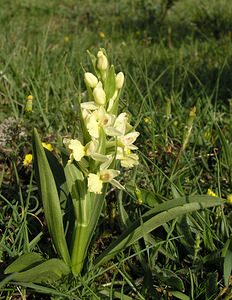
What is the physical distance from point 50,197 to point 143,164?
2.07 feet

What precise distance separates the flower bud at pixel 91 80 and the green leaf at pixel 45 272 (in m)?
0.39

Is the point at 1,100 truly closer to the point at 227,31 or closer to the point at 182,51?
the point at 182,51

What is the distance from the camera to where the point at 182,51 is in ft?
10.6

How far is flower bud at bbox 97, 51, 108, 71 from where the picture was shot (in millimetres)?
1044

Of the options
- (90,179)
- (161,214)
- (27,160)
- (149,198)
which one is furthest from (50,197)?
(27,160)

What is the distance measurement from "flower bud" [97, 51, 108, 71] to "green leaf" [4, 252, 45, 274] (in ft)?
1.43

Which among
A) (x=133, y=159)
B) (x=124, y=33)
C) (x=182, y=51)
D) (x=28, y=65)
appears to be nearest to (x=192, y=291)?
(x=133, y=159)

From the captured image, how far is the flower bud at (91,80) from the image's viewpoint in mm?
1030

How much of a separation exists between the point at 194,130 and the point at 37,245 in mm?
883

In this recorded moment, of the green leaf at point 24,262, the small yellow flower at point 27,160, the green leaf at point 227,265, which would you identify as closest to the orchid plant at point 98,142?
the green leaf at point 24,262

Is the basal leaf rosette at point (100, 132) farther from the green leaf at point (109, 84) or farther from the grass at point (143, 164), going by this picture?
the grass at point (143, 164)

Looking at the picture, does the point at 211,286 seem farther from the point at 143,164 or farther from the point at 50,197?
the point at 143,164

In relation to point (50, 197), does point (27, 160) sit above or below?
below

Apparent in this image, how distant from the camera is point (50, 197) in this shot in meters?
1.11
